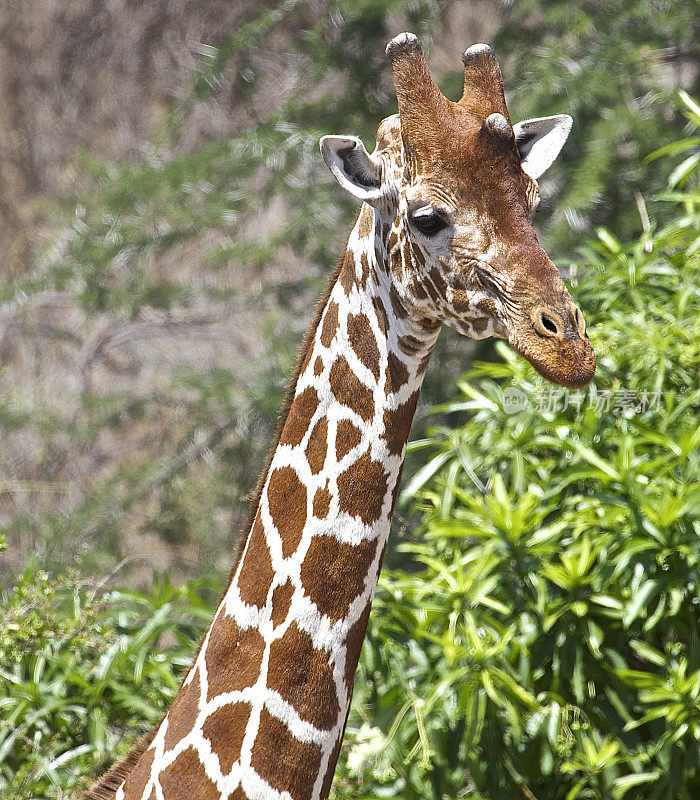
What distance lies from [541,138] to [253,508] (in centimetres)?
76

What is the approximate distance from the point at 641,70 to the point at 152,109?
478 cm

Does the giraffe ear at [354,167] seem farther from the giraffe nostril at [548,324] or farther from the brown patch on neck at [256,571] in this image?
the brown patch on neck at [256,571]

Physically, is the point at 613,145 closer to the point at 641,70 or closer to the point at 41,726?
the point at 641,70

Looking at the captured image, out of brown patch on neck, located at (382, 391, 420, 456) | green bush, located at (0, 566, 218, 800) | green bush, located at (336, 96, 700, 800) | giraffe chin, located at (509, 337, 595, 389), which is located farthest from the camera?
green bush, located at (0, 566, 218, 800)

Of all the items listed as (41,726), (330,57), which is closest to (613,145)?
(330,57)

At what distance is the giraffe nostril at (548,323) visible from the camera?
1.19 m

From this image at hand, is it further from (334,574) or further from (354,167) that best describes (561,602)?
(354,167)

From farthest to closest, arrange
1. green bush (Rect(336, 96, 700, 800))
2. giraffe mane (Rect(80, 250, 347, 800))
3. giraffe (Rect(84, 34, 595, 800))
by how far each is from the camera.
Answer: green bush (Rect(336, 96, 700, 800)), giraffe mane (Rect(80, 250, 347, 800)), giraffe (Rect(84, 34, 595, 800))

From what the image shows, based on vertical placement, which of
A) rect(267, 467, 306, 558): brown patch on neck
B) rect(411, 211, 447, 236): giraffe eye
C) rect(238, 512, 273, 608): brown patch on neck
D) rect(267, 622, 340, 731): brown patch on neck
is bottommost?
rect(267, 622, 340, 731): brown patch on neck

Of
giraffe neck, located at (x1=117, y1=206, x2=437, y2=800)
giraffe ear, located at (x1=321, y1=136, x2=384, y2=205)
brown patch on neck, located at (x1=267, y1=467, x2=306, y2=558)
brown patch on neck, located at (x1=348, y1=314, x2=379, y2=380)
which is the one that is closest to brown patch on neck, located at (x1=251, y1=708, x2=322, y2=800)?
giraffe neck, located at (x1=117, y1=206, x2=437, y2=800)

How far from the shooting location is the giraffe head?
1211mm

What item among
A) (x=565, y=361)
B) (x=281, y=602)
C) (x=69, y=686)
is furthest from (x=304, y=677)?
(x=69, y=686)

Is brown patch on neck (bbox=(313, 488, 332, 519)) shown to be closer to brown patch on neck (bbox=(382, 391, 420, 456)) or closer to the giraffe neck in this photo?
the giraffe neck

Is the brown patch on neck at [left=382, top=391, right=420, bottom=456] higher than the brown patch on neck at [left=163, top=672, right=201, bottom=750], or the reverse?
the brown patch on neck at [left=382, top=391, right=420, bottom=456]
